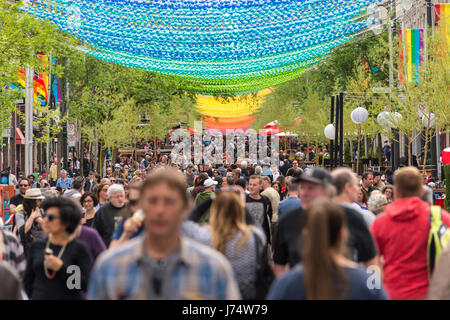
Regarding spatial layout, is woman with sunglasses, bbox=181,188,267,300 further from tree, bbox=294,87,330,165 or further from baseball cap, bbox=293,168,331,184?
tree, bbox=294,87,330,165

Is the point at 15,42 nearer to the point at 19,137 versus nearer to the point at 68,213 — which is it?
the point at 68,213

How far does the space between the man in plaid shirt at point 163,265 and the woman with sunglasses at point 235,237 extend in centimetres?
220

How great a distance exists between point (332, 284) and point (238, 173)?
1493cm

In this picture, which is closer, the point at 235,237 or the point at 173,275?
the point at 173,275

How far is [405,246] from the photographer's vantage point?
6383mm

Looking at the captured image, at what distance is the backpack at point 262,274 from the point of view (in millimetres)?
6359

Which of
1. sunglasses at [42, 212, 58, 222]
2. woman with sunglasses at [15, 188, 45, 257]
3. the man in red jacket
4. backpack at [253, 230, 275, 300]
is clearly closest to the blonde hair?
backpack at [253, 230, 275, 300]

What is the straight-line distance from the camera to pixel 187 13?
19016 mm

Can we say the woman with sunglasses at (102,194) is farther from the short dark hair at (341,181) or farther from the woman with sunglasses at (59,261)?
the short dark hair at (341,181)

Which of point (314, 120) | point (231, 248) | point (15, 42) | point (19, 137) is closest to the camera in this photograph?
point (231, 248)

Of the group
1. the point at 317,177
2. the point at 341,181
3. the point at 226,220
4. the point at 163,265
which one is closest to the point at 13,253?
the point at 226,220

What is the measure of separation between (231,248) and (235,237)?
0.10m

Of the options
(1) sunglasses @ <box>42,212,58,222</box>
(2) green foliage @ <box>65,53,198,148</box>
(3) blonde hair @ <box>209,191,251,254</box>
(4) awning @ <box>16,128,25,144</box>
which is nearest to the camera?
(3) blonde hair @ <box>209,191,251,254</box>

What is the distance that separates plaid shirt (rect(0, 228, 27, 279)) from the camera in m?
6.45
